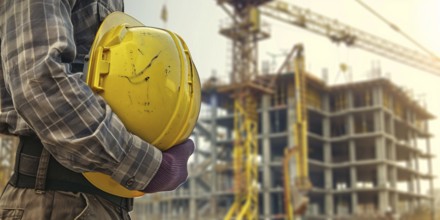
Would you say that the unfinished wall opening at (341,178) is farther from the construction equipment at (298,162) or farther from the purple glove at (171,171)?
the purple glove at (171,171)

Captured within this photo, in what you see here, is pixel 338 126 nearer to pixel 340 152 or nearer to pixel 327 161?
pixel 340 152

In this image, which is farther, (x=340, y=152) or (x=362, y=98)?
(x=340, y=152)

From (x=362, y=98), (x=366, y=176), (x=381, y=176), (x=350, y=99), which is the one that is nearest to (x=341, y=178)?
(x=366, y=176)

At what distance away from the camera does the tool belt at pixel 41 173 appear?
4.11ft

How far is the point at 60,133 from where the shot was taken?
1.10 m

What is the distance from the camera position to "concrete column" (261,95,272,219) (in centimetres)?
4175

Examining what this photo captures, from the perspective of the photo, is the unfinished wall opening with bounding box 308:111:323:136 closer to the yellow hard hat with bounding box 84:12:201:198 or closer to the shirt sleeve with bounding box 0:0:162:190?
the yellow hard hat with bounding box 84:12:201:198

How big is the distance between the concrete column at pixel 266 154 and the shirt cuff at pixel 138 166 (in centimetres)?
4121

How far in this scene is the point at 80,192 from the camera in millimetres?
1279

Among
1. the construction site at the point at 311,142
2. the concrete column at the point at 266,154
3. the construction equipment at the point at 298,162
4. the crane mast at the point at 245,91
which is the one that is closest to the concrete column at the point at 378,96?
the construction site at the point at 311,142

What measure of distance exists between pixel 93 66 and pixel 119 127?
19 centimetres

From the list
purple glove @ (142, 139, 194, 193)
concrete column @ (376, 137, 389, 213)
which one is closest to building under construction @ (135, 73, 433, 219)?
concrete column @ (376, 137, 389, 213)

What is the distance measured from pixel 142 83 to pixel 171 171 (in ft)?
0.72

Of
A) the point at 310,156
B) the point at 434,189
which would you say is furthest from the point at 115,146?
the point at 434,189
